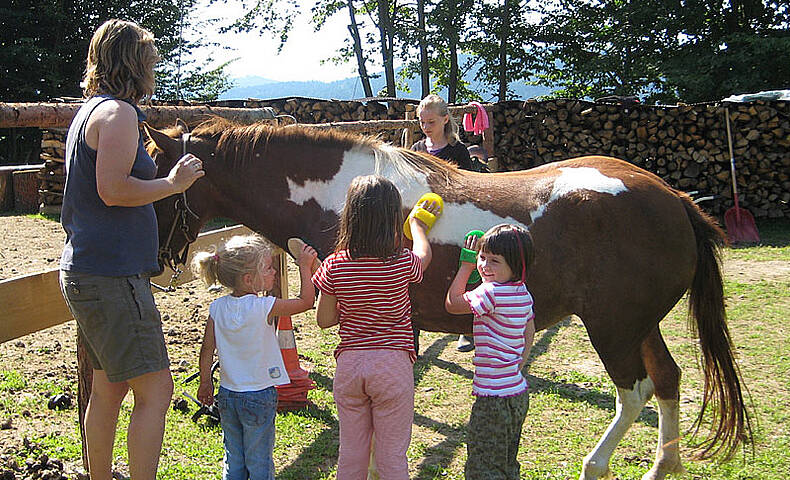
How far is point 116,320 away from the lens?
2205mm

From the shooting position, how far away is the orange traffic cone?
13.0ft

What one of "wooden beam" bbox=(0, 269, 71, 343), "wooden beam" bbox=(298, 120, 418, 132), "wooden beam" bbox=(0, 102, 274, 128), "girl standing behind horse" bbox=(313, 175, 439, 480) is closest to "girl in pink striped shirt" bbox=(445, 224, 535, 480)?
"girl standing behind horse" bbox=(313, 175, 439, 480)

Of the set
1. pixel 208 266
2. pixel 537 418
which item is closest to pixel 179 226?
pixel 208 266

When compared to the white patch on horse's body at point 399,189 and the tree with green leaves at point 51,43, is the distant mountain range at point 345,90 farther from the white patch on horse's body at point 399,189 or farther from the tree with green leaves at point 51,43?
the white patch on horse's body at point 399,189

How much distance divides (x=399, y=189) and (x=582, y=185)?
88 centimetres

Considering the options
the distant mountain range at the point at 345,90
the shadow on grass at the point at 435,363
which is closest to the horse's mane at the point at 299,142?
the shadow on grass at the point at 435,363

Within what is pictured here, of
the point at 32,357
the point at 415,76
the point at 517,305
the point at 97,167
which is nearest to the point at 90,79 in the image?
the point at 97,167

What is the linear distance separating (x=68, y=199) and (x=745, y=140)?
10.7m

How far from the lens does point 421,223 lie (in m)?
2.68

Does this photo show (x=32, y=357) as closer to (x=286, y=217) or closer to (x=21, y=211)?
(x=286, y=217)

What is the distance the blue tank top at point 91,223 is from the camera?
2154mm

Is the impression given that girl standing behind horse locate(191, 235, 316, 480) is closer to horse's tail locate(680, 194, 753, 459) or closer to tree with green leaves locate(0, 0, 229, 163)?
horse's tail locate(680, 194, 753, 459)

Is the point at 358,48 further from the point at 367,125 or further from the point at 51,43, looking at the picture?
the point at 367,125

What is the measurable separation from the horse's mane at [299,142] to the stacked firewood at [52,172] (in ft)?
24.5
